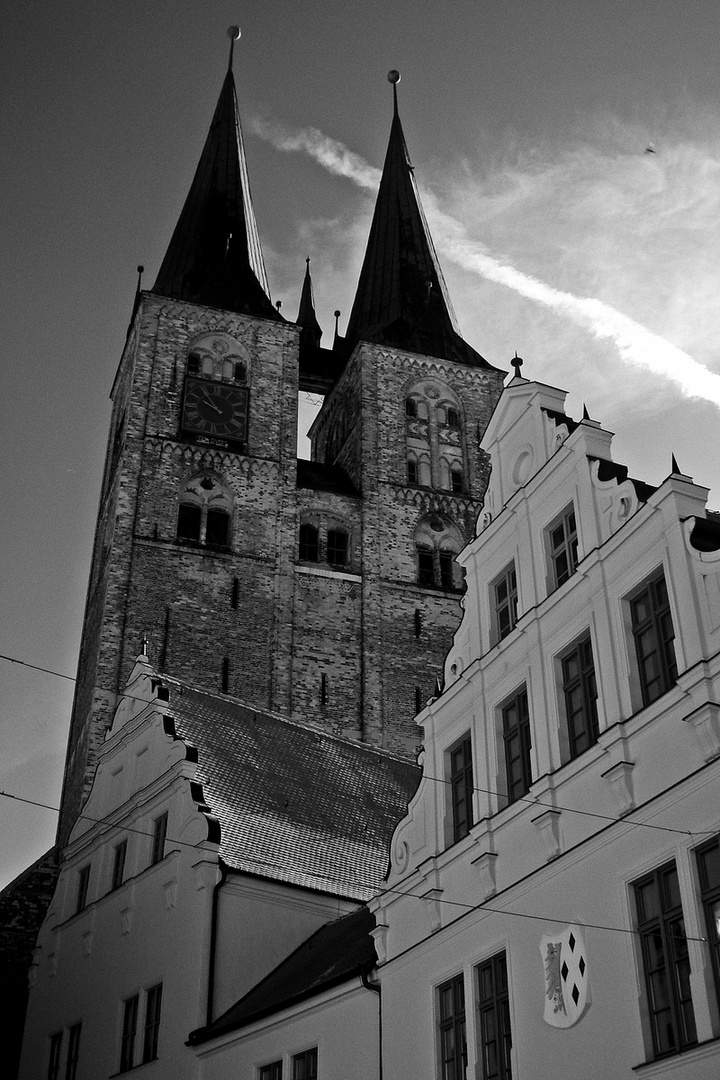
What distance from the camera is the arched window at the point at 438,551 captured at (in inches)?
1645

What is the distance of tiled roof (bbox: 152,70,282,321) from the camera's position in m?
46.1

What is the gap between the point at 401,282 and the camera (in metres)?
49.9

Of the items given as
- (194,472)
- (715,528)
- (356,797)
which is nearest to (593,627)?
(715,528)

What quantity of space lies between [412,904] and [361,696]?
24.8 metres

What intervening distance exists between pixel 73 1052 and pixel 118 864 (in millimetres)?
2587

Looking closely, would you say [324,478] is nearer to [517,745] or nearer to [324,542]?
[324,542]

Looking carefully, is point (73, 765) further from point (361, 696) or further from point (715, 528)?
point (715, 528)

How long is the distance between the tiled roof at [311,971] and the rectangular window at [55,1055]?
3977 millimetres

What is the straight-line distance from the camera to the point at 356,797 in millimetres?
20516

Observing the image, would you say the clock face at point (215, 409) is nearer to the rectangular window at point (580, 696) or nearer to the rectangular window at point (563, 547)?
the rectangular window at point (563, 547)

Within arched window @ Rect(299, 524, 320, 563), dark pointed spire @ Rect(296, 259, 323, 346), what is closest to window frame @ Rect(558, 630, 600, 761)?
arched window @ Rect(299, 524, 320, 563)

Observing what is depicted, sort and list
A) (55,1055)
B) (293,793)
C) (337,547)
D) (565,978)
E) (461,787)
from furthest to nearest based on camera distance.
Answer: (337,547) < (293,793) < (55,1055) < (461,787) < (565,978)

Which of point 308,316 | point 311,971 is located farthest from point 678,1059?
point 308,316

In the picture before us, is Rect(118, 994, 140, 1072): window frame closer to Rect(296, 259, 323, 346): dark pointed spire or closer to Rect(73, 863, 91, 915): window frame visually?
Rect(73, 863, 91, 915): window frame
